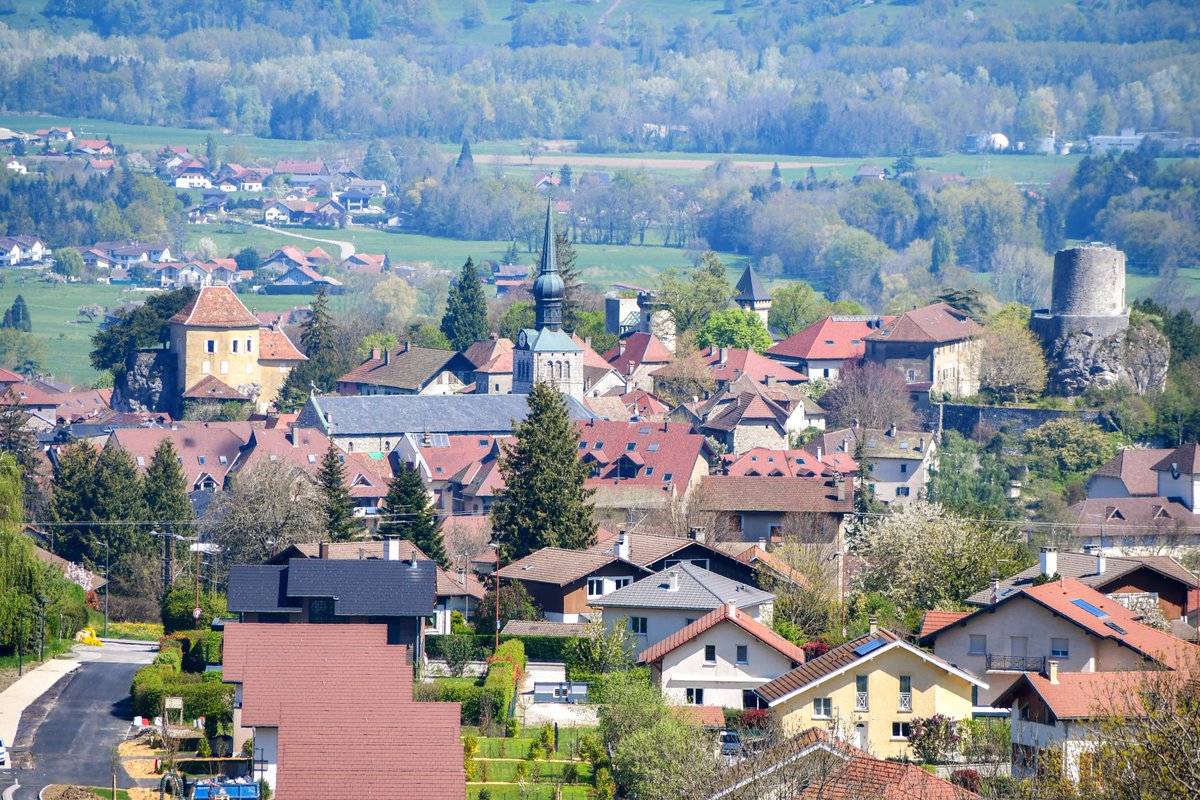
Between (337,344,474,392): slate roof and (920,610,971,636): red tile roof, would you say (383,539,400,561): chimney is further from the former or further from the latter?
(337,344,474,392): slate roof

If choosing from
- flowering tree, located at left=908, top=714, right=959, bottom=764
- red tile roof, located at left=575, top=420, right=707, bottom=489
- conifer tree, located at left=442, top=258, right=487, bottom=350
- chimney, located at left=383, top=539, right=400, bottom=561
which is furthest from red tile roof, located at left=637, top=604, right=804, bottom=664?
conifer tree, located at left=442, top=258, right=487, bottom=350

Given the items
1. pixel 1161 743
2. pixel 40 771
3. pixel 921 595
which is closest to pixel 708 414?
pixel 921 595

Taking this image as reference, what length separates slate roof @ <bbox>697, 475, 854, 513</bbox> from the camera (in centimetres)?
6425

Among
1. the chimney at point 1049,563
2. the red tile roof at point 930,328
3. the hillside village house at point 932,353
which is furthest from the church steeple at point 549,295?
the chimney at point 1049,563

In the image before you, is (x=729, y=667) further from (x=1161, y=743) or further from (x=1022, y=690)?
(x=1161, y=743)

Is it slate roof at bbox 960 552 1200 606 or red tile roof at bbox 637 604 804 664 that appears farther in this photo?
slate roof at bbox 960 552 1200 606

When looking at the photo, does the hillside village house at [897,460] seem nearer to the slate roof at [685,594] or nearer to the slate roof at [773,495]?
the slate roof at [773,495]

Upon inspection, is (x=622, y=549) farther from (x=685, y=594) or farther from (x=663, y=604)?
(x=663, y=604)

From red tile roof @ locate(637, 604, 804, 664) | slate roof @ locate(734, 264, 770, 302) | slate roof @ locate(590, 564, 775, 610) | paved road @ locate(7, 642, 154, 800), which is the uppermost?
slate roof @ locate(734, 264, 770, 302)

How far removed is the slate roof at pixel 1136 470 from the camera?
79375 millimetres

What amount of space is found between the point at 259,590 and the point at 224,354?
63401 millimetres

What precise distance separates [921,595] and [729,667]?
31.3ft

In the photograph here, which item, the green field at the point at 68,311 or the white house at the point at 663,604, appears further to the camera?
the green field at the point at 68,311

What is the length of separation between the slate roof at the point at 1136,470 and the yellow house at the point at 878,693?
42741mm
